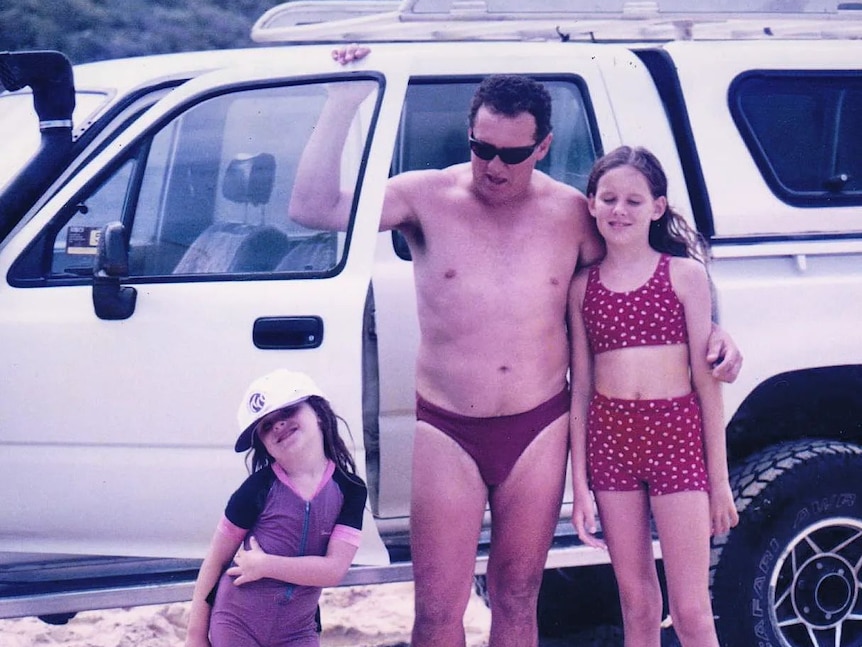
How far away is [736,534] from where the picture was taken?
3330mm

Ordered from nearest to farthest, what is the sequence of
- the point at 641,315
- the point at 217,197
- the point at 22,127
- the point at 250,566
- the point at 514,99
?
the point at 250,566
the point at 514,99
the point at 641,315
the point at 217,197
the point at 22,127

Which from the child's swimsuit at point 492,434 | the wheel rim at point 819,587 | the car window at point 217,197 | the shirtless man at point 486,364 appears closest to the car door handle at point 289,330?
the car window at point 217,197

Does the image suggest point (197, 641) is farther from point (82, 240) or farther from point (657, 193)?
point (657, 193)

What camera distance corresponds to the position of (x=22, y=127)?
3.44 metres

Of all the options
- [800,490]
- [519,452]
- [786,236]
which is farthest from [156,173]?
[800,490]

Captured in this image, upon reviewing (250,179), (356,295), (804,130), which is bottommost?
(356,295)

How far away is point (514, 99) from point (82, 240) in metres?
1.27

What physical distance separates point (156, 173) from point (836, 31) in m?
2.35

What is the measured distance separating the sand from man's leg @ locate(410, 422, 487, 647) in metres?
1.17

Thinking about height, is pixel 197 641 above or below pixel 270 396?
below

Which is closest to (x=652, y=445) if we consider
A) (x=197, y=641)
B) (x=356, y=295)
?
(x=356, y=295)

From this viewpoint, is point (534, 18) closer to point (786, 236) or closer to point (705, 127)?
point (705, 127)

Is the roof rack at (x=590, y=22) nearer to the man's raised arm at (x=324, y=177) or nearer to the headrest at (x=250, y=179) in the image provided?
the headrest at (x=250, y=179)

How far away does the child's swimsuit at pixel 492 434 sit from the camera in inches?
113
